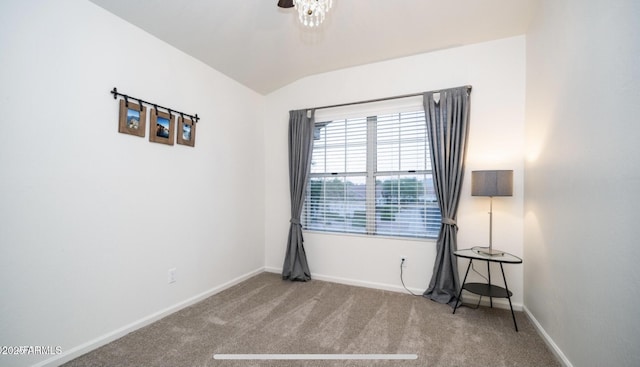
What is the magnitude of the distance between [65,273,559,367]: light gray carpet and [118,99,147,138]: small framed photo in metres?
1.68

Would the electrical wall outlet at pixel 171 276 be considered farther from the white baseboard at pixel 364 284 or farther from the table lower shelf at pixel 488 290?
the table lower shelf at pixel 488 290

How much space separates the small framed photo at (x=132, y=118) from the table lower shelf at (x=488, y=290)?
3.29m

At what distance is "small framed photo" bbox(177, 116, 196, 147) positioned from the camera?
2.63 m

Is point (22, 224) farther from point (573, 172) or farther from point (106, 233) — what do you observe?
point (573, 172)

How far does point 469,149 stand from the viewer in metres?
2.81

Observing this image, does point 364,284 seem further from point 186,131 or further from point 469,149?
point 186,131

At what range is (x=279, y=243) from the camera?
12.4ft

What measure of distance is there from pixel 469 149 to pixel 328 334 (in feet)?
7.63

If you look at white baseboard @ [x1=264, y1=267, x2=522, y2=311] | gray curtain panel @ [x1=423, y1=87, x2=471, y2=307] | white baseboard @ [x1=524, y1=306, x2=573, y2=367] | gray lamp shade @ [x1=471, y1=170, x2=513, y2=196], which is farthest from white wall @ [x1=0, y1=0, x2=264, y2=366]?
white baseboard @ [x1=524, y1=306, x2=573, y2=367]

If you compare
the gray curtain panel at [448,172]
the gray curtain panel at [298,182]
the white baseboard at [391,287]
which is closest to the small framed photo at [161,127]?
the gray curtain panel at [298,182]

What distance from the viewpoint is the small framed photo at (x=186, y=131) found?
2631mm

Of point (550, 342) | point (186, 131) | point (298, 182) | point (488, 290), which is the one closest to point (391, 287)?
point (488, 290)

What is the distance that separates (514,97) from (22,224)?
13.5 ft

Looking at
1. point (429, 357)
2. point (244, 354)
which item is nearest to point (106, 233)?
point (244, 354)
